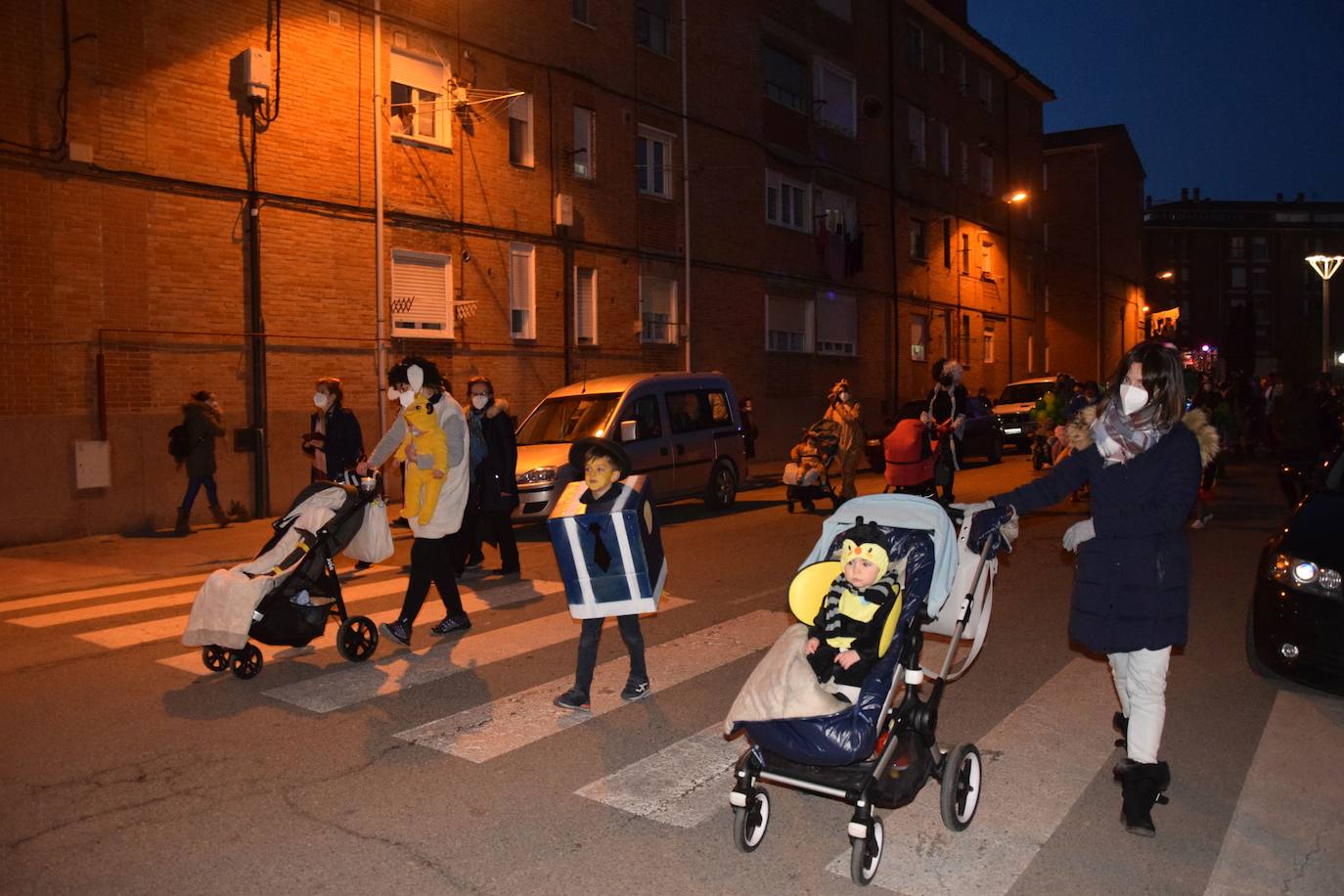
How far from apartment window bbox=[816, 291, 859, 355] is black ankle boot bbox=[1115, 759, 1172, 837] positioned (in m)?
25.2

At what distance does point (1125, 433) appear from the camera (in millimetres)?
4281

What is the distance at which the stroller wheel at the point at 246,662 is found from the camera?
258 inches

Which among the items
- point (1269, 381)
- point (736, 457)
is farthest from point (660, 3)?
point (1269, 381)

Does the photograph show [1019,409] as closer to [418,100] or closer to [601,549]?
[418,100]

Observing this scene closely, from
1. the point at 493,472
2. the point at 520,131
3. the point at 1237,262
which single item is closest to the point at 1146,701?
the point at 493,472

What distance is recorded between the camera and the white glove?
4457 mm

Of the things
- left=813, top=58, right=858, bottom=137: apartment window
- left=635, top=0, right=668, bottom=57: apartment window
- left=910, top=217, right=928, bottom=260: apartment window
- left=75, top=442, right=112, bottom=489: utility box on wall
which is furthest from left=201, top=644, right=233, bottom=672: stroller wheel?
left=910, top=217, right=928, bottom=260: apartment window

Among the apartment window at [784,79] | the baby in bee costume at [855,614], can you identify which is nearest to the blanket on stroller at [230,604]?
the baby in bee costume at [855,614]

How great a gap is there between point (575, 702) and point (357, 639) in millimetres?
1829

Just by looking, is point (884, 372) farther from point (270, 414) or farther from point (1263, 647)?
point (1263, 647)

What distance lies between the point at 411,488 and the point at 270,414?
937 cm

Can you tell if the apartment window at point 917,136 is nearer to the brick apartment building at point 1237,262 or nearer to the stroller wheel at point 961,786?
the stroller wheel at point 961,786

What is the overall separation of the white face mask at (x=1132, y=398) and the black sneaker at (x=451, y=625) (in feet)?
16.7

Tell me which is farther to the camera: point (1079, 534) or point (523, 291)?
point (523, 291)
